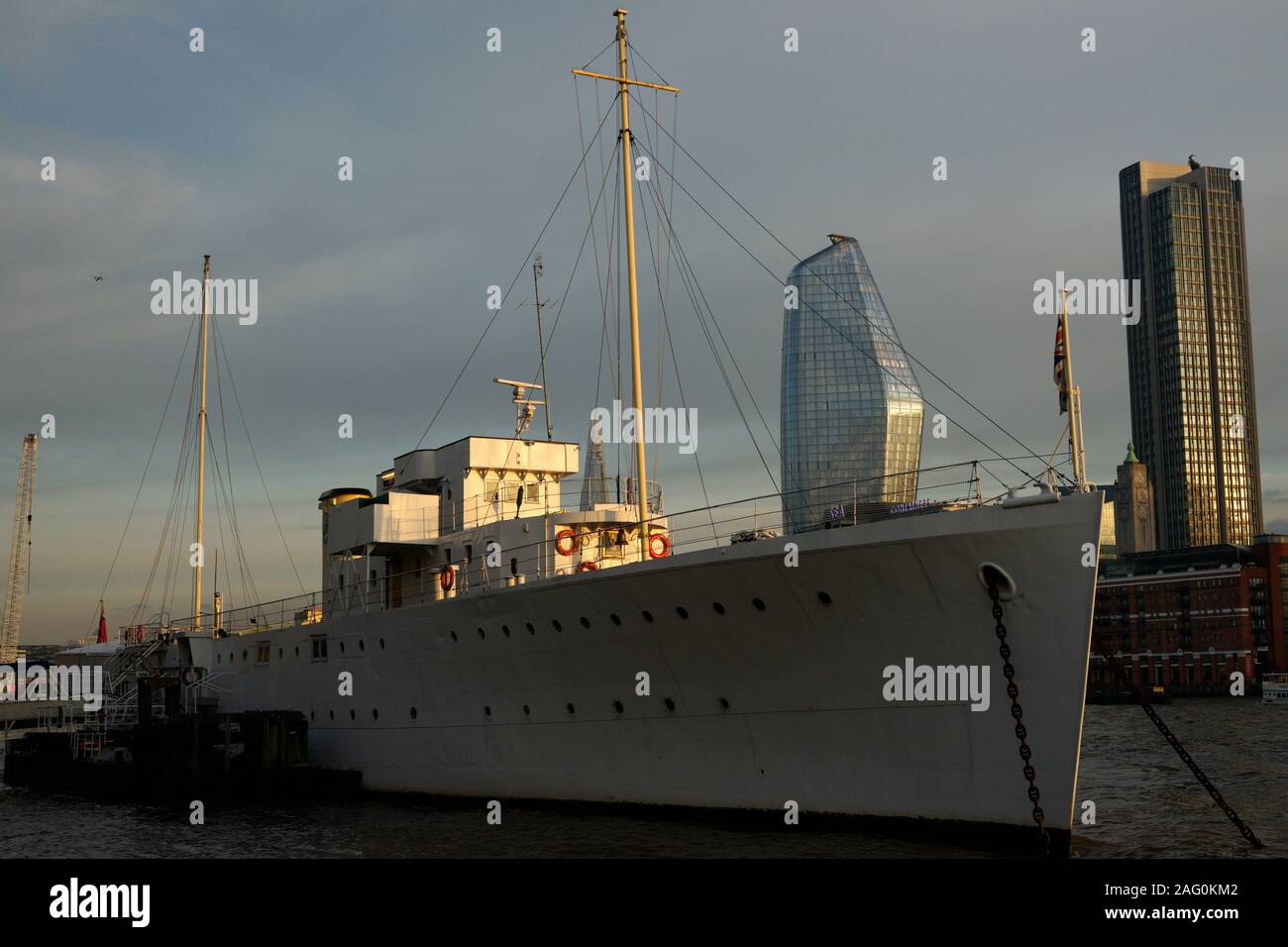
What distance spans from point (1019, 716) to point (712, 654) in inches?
188

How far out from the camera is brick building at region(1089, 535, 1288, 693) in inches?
3999

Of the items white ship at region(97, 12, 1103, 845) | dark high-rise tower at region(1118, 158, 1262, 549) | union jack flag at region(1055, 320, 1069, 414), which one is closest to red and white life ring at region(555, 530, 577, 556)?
white ship at region(97, 12, 1103, 845)

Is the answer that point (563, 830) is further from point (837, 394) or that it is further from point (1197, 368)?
point (1197, 368)

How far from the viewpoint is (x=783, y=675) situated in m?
17.0

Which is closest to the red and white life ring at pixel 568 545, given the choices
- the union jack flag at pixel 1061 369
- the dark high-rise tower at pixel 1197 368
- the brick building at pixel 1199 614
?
the union jack flag at pixel 1061 369

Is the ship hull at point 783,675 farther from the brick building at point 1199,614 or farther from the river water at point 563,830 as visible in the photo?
the brick building at point 1199,614

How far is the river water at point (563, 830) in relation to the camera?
16578mm

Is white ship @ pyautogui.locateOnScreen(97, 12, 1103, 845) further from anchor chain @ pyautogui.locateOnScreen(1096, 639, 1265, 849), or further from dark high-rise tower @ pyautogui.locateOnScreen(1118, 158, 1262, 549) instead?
dark high-rise tower @ pyautogui.locateOnScreen(1118, 158, 1262, 549)

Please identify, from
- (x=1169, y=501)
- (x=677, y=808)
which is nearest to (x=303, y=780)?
(x=677, y=808)

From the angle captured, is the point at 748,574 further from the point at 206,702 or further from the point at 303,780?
the point at 206,702
